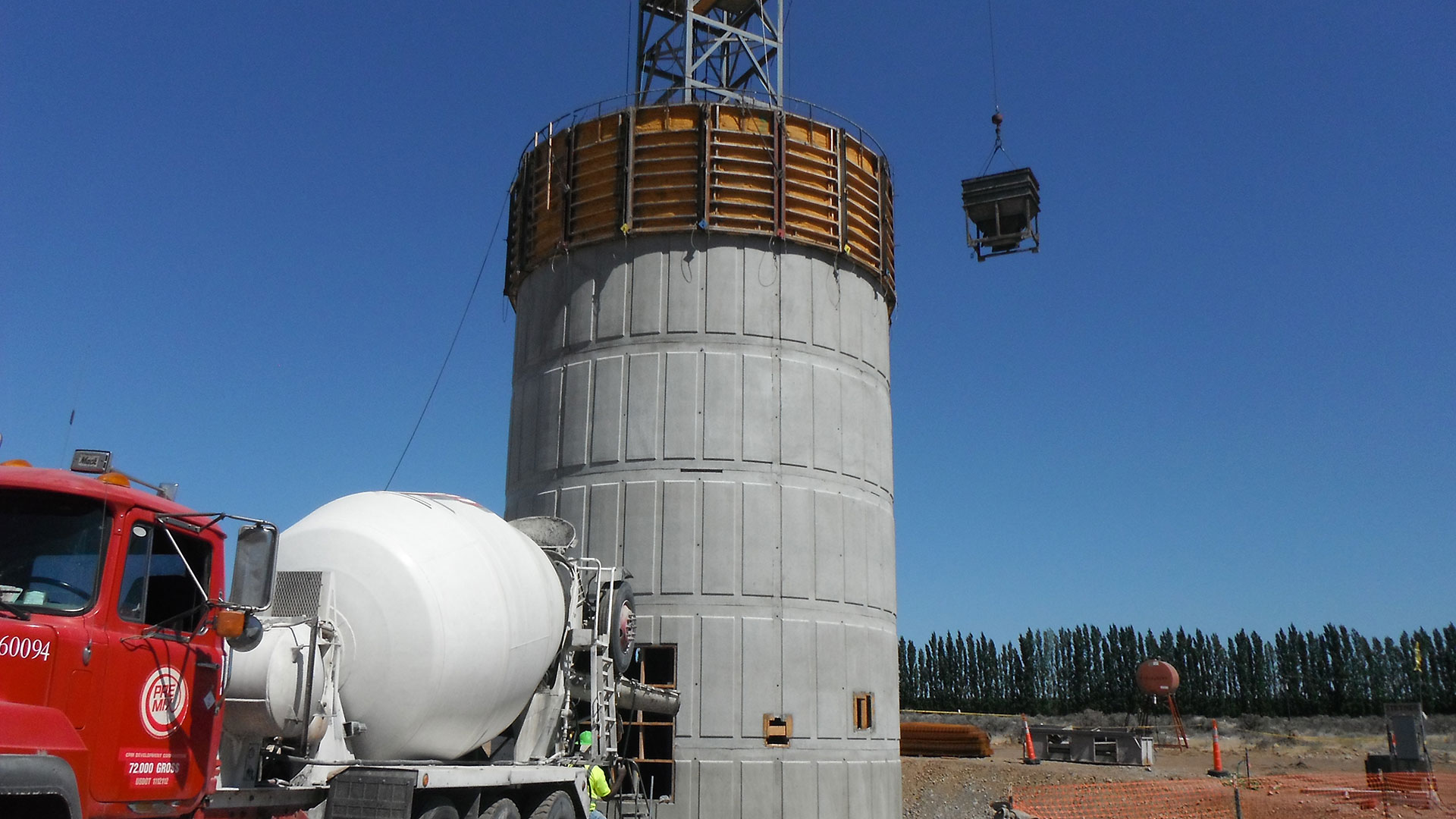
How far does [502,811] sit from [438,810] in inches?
46.0

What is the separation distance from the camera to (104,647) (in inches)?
274

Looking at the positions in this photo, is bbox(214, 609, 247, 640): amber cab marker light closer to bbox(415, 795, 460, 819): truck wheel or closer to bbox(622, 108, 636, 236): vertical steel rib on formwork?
bbox(415, 795, 460, 819): truck wheel

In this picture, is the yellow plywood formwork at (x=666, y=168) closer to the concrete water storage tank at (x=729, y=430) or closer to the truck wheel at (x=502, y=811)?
the concrete water storage tank at (x=729, y=430)

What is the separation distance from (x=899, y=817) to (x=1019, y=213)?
499 inches

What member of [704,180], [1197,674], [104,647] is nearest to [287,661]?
[104,647]

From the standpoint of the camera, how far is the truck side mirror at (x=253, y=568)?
7.30 meters

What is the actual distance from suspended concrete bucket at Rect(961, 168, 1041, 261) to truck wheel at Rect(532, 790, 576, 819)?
16.4 metres

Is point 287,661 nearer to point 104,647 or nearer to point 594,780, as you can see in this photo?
point 104,647

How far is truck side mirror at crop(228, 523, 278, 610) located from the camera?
23.9 feet

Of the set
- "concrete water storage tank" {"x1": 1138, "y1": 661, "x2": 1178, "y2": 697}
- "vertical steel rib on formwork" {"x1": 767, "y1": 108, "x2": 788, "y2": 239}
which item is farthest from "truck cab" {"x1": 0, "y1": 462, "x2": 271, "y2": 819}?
"concrete water storage tank" {"x1": 1138, "y1": 661, "x2": 1178, "y2": 697}

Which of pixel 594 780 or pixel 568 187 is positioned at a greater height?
pixel 568 187

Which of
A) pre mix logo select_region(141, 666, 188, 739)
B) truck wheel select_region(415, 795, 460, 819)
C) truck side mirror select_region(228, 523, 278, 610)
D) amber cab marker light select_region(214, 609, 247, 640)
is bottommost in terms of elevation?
truck wheel select_region(415, 795, 460, 819)

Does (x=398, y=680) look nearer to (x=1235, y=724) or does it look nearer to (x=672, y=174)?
(x=672, y=174)


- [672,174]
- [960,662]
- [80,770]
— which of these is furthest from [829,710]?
[960,662]
